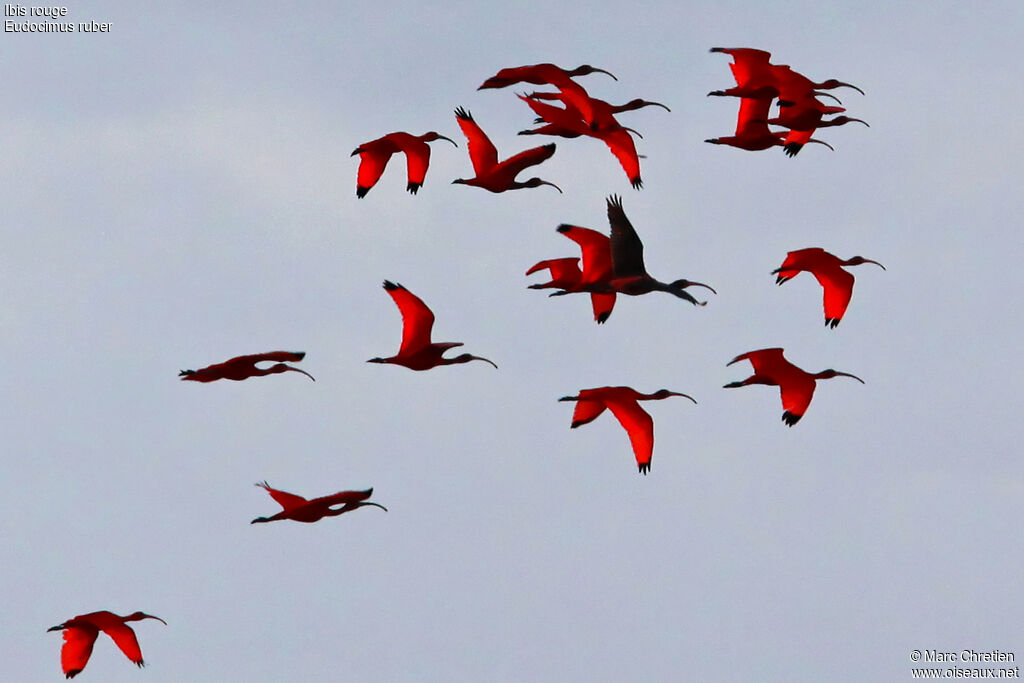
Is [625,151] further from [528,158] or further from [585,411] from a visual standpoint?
[585,411]

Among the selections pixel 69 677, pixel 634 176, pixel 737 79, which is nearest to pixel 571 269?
pixel 634 176

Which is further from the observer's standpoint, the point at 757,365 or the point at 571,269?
the point at 571,269

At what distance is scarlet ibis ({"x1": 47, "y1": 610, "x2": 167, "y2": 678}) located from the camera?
116 feet

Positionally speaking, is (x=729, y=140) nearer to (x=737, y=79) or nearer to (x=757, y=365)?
(x=737, y=79)

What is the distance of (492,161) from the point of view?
3622 cm

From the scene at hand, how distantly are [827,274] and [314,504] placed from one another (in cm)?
1207

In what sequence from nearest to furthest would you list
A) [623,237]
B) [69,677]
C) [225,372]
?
[225,372], [623,237], [69,677]

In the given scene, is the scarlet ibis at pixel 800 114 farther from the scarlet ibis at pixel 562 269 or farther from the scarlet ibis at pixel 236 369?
the scarlet ibis at pixel 236 369

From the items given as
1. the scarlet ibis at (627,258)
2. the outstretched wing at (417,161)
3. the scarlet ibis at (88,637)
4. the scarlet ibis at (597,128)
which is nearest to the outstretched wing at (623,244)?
the scarlet ibis at (627,258)

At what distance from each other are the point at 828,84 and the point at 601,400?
838 cm

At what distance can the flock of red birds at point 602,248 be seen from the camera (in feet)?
110

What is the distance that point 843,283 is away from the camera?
123 ft

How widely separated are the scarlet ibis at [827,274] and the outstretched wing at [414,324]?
7931 mm

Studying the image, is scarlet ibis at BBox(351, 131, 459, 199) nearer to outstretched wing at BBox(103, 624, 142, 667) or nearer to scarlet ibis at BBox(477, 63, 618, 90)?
scarlet ibis at BBox(477, 63, 618, 90)
